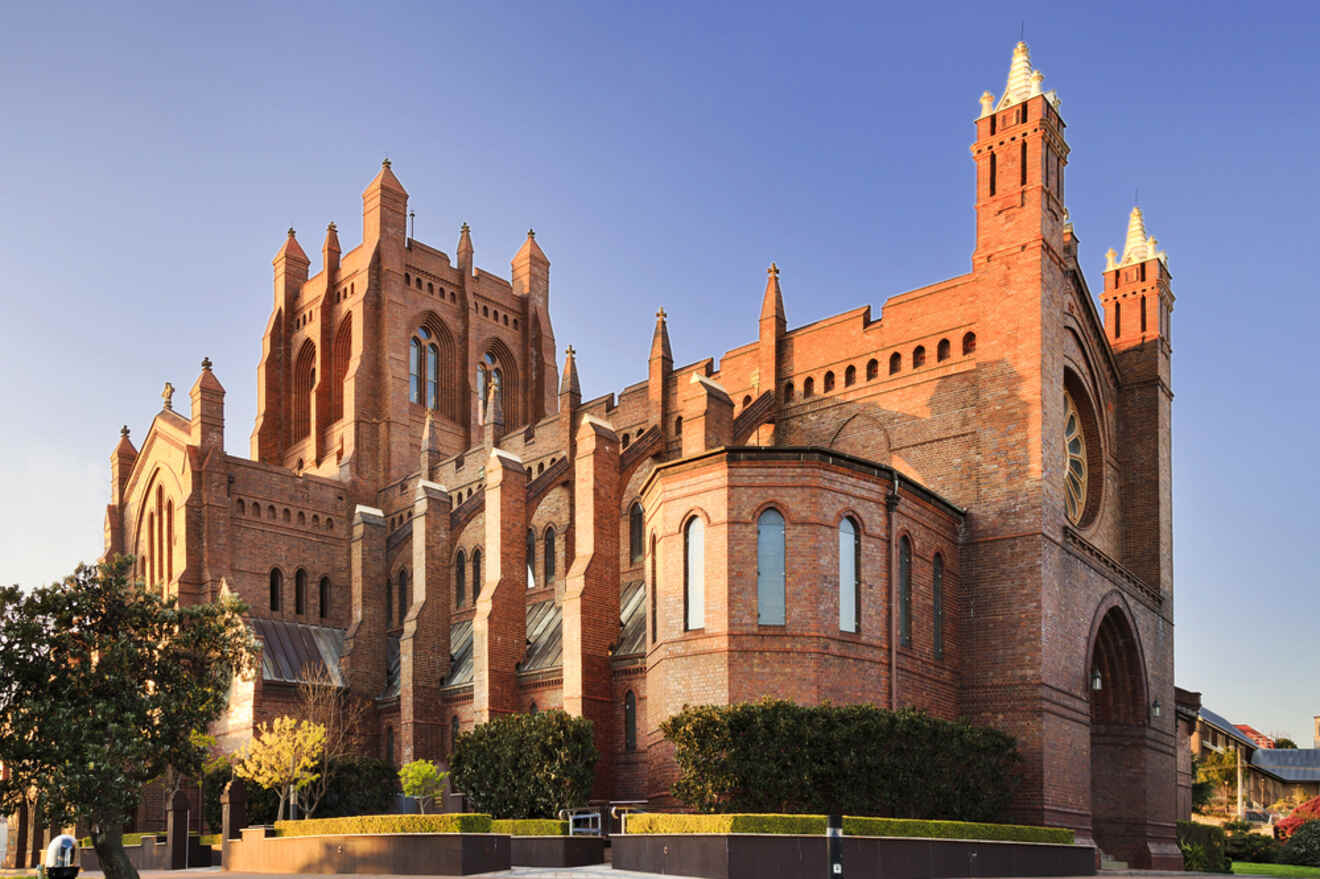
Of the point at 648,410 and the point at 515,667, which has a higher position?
the point at 648,410

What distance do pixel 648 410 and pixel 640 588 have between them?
6.26 meters

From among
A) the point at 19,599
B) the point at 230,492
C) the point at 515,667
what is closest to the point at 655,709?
the point at 515,667

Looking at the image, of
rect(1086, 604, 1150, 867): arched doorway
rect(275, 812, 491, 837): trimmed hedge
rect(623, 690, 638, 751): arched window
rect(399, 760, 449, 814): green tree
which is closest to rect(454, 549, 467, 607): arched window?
rect(399, 760, 449, 814): green tree

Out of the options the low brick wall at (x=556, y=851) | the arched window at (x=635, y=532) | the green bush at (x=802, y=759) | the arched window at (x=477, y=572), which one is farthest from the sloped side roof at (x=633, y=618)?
the arched window at (x=477, y=572)

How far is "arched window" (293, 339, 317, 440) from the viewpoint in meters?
58.8

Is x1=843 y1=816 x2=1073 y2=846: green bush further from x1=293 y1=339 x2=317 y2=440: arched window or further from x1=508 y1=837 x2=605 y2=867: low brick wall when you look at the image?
x1=293 y1=339 x2=317 y2=440: arched window

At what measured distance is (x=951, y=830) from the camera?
24438mm

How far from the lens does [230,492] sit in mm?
46875

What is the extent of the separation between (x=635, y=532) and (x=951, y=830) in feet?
53.2

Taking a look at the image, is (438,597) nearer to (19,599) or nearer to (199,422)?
(199,422)

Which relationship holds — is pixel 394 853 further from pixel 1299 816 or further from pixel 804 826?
pixel 1299 816

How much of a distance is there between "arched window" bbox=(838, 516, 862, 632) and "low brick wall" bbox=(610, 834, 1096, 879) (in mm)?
4780

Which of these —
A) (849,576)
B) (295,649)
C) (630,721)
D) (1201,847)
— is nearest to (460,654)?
(295,649)

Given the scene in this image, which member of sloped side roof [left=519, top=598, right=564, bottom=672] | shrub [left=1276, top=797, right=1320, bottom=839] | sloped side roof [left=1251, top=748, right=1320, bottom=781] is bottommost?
sloped side roof [left=1251, top=748, right=1320, bottom=781]
